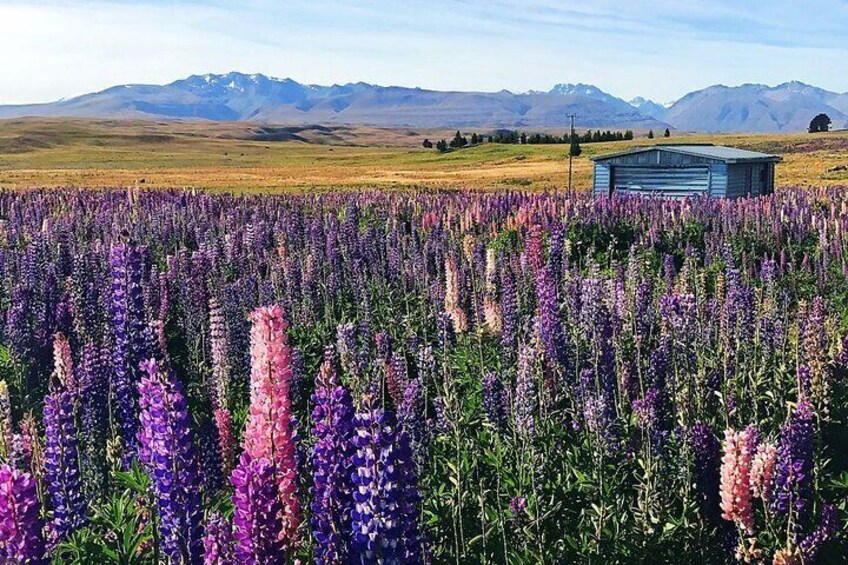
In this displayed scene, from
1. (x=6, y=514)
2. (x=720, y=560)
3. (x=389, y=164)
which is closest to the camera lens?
(x=6, y=514)

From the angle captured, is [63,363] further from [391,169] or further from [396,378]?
[391,169]

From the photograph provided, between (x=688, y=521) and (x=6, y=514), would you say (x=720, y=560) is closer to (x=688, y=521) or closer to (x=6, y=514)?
(x=688, y=521)

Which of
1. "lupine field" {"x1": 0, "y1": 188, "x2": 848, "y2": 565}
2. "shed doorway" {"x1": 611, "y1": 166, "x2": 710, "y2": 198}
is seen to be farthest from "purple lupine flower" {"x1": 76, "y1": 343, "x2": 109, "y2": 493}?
"shed doorway" {"x1": 611, "y1": 166, "x2": 710, "y2": 198}

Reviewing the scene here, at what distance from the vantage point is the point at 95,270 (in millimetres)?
14055

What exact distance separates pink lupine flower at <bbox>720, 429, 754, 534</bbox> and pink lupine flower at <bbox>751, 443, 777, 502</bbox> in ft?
0.18

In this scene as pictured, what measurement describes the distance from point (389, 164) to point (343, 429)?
87.7 metres

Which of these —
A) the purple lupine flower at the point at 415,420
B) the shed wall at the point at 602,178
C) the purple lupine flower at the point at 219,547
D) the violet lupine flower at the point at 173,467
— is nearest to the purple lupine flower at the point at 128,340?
the purple lupine flower at the point at 415,420

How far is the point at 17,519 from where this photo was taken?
10.7 ft

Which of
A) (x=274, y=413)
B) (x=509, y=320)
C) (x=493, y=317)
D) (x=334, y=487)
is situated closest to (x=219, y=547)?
(x=334, y=487)

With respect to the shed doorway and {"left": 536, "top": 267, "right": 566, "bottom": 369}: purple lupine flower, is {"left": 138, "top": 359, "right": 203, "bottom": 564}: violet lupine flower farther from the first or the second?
the shed doorway

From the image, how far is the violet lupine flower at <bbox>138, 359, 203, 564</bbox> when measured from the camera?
3.76m

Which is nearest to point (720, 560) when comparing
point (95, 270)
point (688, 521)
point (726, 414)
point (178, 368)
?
point (688, 521)

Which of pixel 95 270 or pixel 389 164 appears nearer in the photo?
pixel 95 270

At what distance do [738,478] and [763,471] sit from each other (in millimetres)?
139
